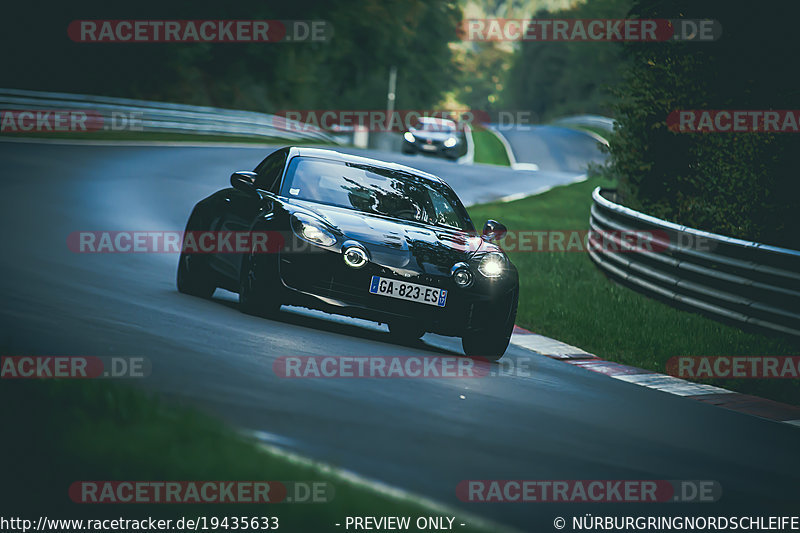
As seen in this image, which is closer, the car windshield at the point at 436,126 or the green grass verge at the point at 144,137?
the green grass verge at the point at 144,137

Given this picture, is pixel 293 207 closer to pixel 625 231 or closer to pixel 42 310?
pixel 42 310

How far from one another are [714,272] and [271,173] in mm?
5117

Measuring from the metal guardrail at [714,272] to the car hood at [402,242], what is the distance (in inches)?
139

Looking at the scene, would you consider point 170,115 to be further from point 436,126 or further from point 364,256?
point 364,256

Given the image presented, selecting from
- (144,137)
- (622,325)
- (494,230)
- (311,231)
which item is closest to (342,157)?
(494,230)

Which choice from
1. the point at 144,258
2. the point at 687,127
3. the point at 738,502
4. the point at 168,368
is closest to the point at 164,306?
the point at 168,368

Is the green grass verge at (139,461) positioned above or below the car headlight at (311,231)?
below

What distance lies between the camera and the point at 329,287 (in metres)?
8.41

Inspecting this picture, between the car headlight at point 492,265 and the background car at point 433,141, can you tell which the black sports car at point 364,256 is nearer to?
the car headlight at point 492,265

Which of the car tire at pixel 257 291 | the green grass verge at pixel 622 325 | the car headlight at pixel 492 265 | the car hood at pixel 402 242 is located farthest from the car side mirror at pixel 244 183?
the green grass verge at pixel 622 325

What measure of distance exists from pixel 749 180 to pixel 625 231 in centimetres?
191

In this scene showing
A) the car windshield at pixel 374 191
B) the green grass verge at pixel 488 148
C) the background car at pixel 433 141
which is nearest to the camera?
the car windshield at pixel 374 191

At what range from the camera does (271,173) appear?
9.96 meters

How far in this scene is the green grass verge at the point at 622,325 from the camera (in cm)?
1062
